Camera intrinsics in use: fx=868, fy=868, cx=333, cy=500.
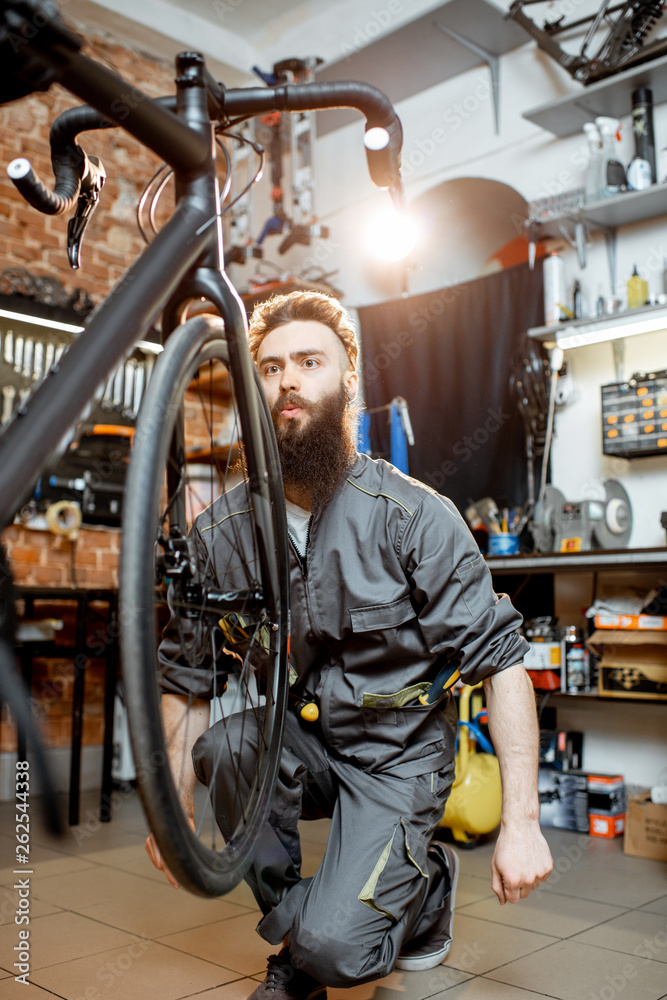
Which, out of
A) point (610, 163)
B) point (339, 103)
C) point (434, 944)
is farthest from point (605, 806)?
point (339, 103)

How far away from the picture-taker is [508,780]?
1287 mm

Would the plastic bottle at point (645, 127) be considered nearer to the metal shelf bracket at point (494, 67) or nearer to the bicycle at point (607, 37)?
the bicycle at point (607, 37)

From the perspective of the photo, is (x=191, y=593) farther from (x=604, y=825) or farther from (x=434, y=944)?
(x=604, y=825)

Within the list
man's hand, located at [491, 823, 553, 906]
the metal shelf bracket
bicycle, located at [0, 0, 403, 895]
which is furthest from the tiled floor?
the metal shelf bracket

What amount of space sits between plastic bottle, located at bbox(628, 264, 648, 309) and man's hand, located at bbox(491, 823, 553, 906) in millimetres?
2112

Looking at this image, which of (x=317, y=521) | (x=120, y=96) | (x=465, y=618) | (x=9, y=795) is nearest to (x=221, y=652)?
(x=317, y=521)

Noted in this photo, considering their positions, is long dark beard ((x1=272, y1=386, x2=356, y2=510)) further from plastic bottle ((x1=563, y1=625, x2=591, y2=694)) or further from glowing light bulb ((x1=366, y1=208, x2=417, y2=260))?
glowing light bulb ((x1=366, y1=208, x2=417, y2=260))

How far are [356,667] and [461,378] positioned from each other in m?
2.18

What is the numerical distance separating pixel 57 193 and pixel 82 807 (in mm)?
2552

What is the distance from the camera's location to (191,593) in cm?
102

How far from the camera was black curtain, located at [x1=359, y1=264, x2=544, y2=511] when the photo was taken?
3.29 metres

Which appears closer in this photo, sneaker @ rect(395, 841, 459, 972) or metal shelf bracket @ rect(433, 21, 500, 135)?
sneaker @ rect(395, 841, 459, 972)

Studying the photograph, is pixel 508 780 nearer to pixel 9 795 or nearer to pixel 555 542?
pixel 555 542

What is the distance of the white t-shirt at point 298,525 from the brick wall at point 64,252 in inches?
84.2
